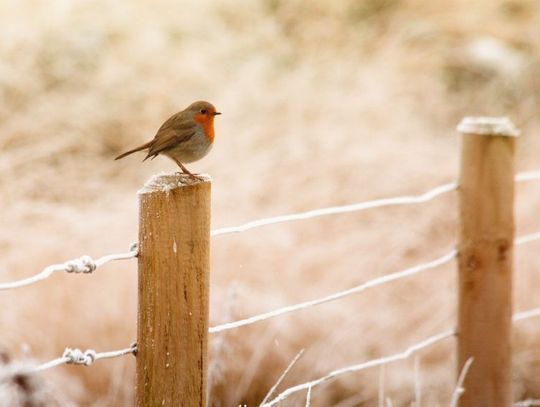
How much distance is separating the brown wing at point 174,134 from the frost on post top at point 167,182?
297mm

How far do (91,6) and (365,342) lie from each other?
7.68ft

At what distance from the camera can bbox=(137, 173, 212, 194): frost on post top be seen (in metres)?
1.45

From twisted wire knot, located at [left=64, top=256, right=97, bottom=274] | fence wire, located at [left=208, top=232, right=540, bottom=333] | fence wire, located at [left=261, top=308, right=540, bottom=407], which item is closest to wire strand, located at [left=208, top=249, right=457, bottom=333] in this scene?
fence wire, located at [left=208, top=232, right=540, bottom=333]

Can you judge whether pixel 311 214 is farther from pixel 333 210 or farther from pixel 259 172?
pixel 259 172

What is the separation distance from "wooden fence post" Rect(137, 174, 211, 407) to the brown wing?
29 centimetres

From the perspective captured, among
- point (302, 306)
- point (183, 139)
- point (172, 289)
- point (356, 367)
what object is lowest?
point (356, 367)

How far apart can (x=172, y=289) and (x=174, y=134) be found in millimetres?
407

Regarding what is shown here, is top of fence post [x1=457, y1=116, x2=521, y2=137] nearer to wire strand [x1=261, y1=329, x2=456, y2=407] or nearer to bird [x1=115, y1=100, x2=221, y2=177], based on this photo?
wire strand [x1=261, y1=329, x2=456, y2=407]

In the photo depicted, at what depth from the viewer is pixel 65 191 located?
354 centimetres

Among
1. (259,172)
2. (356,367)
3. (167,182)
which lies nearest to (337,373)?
(356,367)

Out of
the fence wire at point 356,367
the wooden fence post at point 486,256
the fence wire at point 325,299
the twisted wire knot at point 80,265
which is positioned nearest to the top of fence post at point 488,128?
the wooden fence post at point 486,256

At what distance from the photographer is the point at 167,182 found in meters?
1.46

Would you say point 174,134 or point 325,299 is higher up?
point 174,134

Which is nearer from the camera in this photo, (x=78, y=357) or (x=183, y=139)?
(x=78, y=357)
